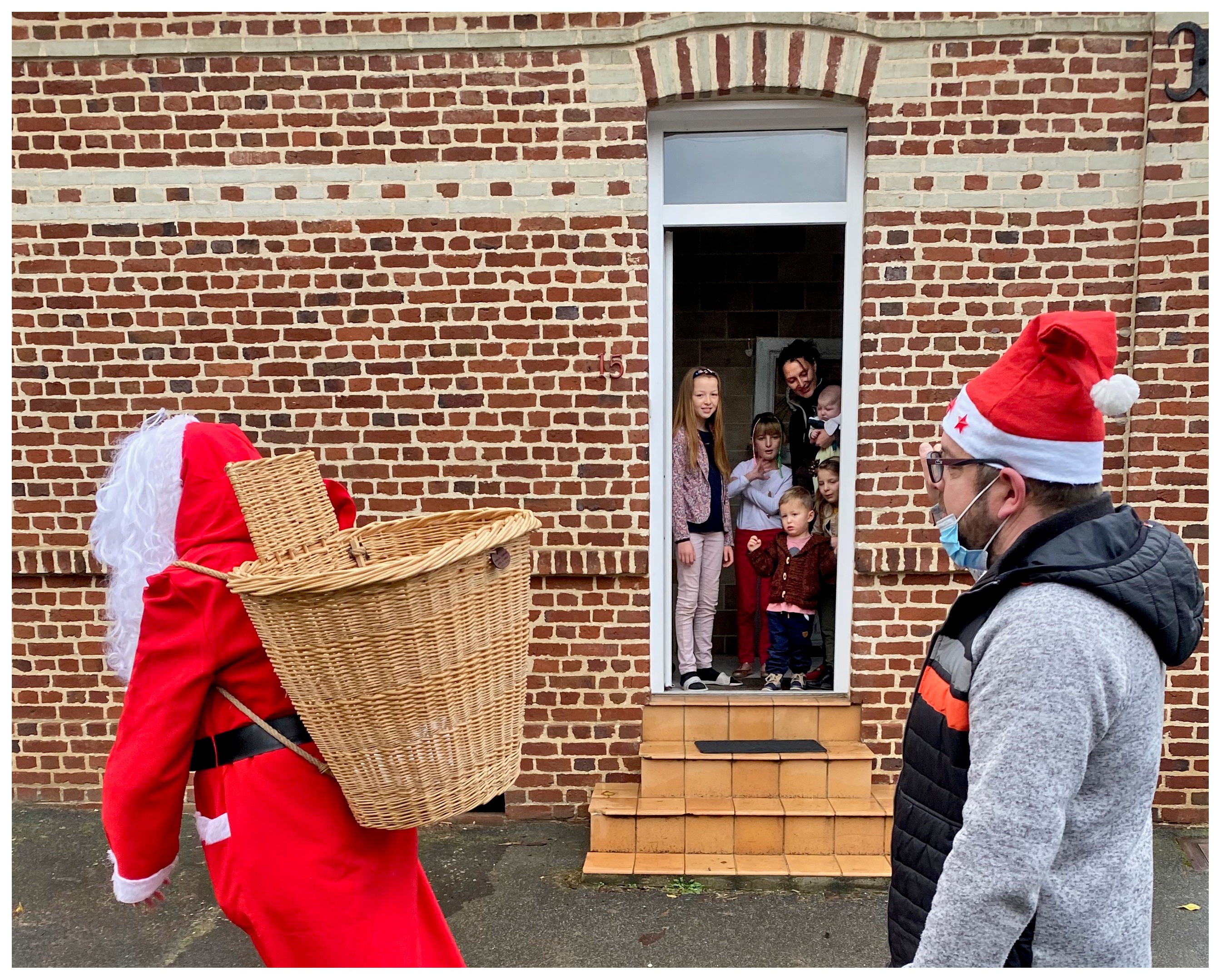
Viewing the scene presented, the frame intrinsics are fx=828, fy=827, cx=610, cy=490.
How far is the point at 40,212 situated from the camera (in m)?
3.97

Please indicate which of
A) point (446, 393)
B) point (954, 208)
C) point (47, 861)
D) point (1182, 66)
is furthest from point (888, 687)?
point (47, 861)

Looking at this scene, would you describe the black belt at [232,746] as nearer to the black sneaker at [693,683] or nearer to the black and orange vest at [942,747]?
the black and orange vest at [942,747]

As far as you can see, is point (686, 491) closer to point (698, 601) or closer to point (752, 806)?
point (698, 601)

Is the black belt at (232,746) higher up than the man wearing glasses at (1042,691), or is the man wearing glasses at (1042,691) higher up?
the man wearing glasses at (1042,691)

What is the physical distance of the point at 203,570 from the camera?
175 cm

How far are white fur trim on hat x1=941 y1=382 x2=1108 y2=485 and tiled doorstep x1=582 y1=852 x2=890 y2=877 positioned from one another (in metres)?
2.70

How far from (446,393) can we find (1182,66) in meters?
3.64

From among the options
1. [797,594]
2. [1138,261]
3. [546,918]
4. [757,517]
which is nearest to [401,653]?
[546,918]

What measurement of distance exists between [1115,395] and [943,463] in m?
0.31

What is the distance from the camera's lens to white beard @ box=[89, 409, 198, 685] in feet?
6.77

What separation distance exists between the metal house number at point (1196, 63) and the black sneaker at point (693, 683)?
354cm

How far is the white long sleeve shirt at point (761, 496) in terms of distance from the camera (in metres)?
5.11

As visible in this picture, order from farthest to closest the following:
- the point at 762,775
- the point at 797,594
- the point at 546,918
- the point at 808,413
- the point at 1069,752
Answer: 1. the point at 808,413
2. the point at 797,594
3. the point at 762,775
4. the point at 546,918
5. the point at 1069,752

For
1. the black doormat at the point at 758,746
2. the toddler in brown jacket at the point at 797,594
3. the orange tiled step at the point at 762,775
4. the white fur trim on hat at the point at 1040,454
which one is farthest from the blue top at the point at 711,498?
the white fur trim on hat at the point at 1040,454
